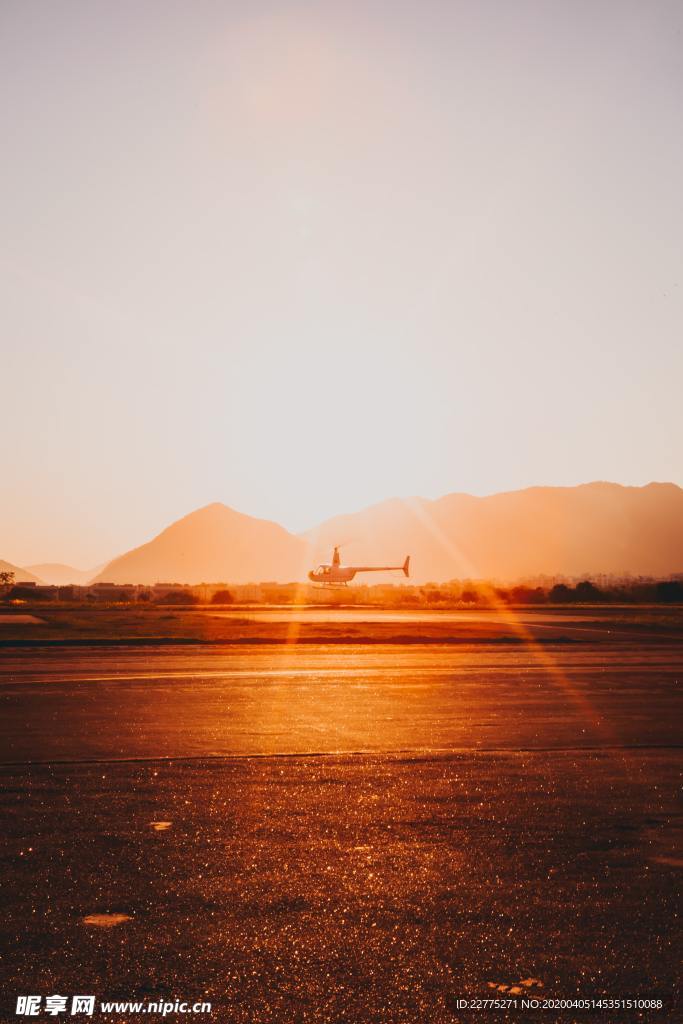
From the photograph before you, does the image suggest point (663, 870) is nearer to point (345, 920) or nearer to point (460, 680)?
point (345, 920)

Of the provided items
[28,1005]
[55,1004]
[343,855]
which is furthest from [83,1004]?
[343,855]

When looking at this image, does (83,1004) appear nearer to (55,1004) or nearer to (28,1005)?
(55,1004)

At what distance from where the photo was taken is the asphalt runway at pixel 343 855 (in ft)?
15.2

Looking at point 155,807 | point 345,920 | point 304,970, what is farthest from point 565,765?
point 304,970

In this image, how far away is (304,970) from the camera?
185 inches

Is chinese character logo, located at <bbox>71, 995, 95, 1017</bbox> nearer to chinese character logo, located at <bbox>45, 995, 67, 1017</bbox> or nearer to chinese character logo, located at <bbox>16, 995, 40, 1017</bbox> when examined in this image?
chinese character logo, located at <bbox>45, 995, 67, 1017</bbox>

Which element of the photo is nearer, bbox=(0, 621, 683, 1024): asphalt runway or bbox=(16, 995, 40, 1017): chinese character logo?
bbox=(16, 995, 40, 1017): chinese character logo

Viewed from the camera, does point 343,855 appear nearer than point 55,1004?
No

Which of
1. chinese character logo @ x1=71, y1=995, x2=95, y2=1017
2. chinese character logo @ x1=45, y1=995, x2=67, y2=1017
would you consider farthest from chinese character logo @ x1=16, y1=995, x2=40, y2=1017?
chinese character logo @ x1=71, y1=995, x2=95, y2=1017

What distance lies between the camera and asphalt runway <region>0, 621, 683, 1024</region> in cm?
463

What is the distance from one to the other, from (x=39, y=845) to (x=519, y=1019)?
4026 millimetres

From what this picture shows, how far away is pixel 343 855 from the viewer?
6.73 meters

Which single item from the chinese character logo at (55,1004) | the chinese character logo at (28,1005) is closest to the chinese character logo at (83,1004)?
the chinese character logo at (55,1004)

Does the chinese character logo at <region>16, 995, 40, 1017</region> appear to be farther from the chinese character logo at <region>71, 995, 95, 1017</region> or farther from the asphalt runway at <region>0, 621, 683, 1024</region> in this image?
the chinese character logo at <region>71, 995, 95, 1017</region>
